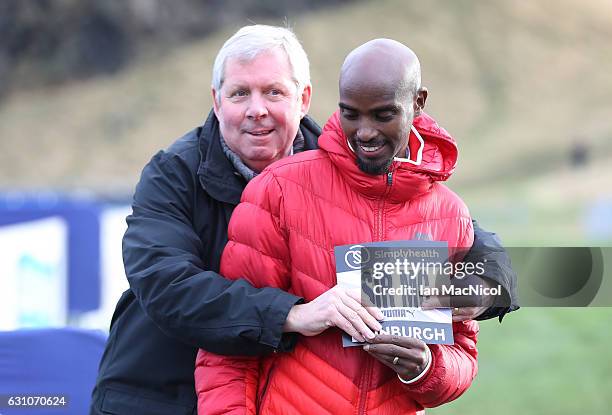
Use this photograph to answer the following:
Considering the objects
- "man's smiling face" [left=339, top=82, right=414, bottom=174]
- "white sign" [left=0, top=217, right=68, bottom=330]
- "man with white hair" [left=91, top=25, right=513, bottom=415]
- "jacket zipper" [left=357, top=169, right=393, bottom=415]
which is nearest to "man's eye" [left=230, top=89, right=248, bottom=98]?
"man with white hair" [left=91, top=25, right=513, bottom=415]

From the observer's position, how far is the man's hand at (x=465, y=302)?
8.49ft

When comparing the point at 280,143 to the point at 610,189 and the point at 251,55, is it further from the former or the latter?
the point at 610,189

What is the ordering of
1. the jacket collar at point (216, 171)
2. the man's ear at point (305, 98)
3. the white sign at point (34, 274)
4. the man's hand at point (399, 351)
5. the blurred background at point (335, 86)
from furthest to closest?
the blurred background at point (335, 86) < the white sign at point (34, 274) < the man's ear at point (305, 98) < the jacket collar at point (216, 171) < the man's hand at point (399, 351)

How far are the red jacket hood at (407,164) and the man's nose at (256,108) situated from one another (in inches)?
13.9

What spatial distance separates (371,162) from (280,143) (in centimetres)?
59

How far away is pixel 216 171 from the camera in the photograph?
9.91 ft

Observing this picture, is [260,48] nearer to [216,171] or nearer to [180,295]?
[216,171]

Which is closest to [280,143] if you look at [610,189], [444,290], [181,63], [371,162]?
[371,162]

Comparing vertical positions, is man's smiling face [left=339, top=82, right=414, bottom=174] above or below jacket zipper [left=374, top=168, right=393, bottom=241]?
above

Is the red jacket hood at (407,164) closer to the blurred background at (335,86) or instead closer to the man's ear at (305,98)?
the man's ear at (305,98)

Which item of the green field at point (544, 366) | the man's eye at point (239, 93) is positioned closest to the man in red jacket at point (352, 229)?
the man's eye at point (239, 93)

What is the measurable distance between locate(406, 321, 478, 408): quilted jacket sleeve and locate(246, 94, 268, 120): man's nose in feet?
2.86

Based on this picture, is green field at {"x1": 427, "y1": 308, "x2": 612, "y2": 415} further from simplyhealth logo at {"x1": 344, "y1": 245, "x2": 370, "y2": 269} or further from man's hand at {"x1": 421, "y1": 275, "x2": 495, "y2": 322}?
simplyhealth logo at {"x1": 344, "y1": 245, "x2": 370, "y2": 269}

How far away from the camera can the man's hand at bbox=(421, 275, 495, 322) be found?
8.49 ft
